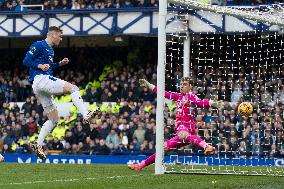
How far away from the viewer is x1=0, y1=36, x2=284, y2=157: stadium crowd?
24141 mm

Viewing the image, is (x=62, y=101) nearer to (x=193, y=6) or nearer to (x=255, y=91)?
(x=255, y=91)

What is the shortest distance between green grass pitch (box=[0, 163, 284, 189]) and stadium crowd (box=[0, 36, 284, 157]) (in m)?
5.77

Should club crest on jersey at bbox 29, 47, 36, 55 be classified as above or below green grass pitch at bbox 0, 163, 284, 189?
above

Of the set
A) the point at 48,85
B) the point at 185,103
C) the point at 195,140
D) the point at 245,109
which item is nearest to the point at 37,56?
the point at 48,85

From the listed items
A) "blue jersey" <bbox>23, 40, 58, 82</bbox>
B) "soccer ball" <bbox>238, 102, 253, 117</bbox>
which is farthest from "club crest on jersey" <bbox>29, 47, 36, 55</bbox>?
"soccer ball" <bbox>238, 102, 253, 117</bbox>

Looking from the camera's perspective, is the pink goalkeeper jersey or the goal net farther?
the goal net

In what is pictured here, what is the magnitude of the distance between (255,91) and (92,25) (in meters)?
9.74

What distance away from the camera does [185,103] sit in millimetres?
16891

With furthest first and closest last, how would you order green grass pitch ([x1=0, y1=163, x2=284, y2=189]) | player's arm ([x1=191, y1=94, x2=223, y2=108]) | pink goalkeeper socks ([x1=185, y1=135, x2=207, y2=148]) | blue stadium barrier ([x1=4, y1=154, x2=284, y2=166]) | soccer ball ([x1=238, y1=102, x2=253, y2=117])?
blue stadium barrier ([x1=4, y1=154, x2=284, y2=166])
pink goalkeeper socks ([x1=185, y1=135, x2=207, y2=148])
player's arm ([x1=191, y1=94, x2=223, y2=108])
soccer ball ([x1=238, y1=102, x2=253, y2=117])
green grass pitch ([x1=0, y1=163, x2=284, y2=189])

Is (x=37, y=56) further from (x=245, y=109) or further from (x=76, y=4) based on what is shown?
(x=76, y=4)

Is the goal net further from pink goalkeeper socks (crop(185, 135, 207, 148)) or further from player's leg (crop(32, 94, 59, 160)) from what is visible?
player's leg (crop(32, 94, 59, 160))

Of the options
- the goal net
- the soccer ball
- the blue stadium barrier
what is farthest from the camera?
the goal net

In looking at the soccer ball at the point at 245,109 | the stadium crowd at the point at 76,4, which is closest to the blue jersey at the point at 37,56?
the soccer ball at the point at 245,109

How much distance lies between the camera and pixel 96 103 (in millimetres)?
32375
